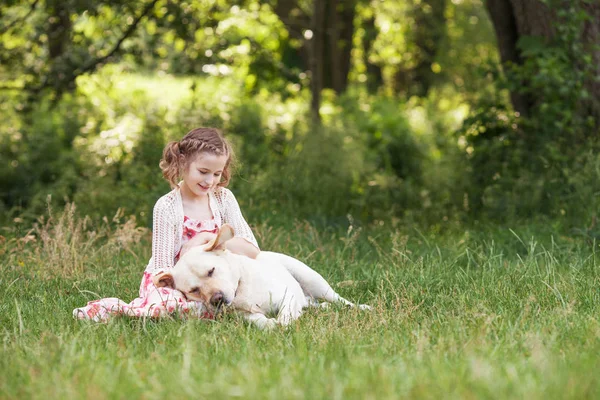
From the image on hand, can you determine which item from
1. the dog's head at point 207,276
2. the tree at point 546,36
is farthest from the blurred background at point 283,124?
the dog's head at point 207,276

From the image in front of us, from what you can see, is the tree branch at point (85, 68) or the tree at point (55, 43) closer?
the tree at point (55, 43)

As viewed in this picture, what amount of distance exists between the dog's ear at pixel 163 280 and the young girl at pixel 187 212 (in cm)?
12

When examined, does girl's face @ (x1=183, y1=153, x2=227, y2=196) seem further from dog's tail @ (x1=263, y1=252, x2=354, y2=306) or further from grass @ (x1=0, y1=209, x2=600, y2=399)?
grass @ (x1=0, y1=209, x2=600, y2=399)

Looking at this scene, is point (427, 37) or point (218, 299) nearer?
point (218, 299)

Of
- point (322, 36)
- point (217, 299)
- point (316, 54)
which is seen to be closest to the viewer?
point (217, 299)

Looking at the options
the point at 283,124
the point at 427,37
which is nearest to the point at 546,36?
the point at 283,124

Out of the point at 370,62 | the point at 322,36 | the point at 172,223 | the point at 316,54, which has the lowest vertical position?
the point at 172,223

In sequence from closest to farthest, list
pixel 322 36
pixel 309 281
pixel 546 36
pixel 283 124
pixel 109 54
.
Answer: pixel 309 281, pixel 546 36, pixel 109 54, pixel 322 36, pixel 283 124

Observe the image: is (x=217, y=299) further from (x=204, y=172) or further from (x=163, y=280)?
(x=204, y=172)

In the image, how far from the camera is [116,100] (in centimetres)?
1374

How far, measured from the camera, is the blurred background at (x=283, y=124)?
8.56 meters

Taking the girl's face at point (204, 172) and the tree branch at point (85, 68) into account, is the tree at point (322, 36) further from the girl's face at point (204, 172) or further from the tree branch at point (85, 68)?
the girl's face at point (204, 172)

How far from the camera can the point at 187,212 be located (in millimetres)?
5328

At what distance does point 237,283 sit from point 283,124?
760 cm
